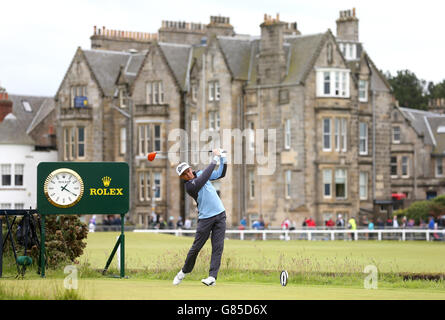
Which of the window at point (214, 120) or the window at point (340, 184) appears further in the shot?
the window at point (214, 120)

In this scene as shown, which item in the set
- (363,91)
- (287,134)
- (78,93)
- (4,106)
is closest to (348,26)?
(363,91)

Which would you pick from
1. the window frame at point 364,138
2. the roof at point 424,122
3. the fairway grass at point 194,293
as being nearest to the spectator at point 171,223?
the window frame at point 364,138

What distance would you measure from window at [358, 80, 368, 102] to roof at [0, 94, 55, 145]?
27.3m

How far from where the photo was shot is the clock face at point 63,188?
866 inches

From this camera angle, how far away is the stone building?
222 feet

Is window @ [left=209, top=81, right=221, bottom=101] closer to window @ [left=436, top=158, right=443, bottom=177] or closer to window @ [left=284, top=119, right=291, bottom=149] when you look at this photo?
window @ [left=284, top=119, right=291, bottom=149]

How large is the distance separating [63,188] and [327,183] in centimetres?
4754

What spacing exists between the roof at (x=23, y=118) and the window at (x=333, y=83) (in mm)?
27197

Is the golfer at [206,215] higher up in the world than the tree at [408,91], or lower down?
lower down

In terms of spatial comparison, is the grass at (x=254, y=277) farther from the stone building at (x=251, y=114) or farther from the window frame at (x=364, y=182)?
the window frame at (x=364, y=182)

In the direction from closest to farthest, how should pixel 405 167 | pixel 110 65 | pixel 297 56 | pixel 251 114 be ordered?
pixel 297 56, pixel 251 114, pixel 110 65, pixel 405 167

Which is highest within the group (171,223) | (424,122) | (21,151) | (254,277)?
(424,122)

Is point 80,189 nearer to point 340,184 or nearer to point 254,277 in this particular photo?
point 254,277

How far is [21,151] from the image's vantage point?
84.6 meters
